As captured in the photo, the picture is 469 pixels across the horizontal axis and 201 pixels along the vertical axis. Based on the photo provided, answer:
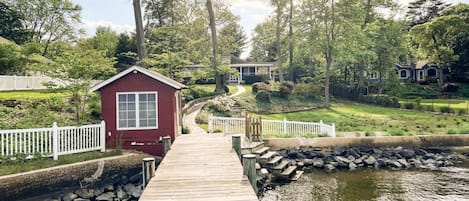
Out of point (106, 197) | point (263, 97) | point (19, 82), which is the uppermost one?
point (19, 82)

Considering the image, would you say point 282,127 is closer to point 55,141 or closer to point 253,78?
point 55,141

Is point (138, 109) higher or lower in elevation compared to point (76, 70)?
lower

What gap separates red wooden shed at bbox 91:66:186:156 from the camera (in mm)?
13516

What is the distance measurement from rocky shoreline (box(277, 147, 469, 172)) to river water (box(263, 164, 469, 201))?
0.64 meters

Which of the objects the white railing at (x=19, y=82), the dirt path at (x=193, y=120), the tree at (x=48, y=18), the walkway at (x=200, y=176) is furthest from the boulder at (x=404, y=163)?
the tree at (x=48, y=18)

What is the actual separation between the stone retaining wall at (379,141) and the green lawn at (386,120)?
72cm

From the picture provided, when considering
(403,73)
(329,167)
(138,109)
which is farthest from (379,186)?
(403,73)

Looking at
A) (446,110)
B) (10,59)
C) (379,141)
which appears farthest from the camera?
(446,110)

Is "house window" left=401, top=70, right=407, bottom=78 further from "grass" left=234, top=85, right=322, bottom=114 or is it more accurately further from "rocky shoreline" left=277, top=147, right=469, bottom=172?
"rocky shoreline" left=277, top=147, right=469, bottom=172

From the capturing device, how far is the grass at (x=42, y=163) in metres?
9.98

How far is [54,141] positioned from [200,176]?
5224 millimetres

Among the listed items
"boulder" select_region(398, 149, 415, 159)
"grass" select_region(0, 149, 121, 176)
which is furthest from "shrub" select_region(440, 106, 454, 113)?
"grass" select_region(0, 149, 121, 176)

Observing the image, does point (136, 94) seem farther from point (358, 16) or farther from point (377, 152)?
point (358, 16)

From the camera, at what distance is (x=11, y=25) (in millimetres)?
37438
